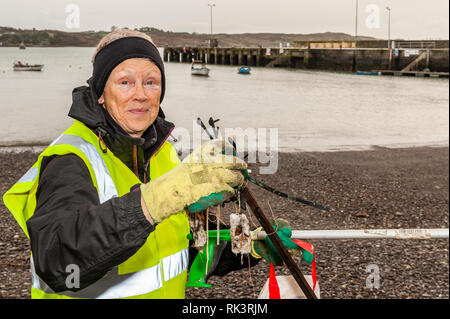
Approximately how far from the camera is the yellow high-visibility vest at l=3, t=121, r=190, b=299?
6.45 ft

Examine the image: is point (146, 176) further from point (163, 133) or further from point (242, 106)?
point (242, 106)

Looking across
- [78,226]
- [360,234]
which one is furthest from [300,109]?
[78,226]

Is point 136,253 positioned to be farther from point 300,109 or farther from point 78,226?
point 300,109

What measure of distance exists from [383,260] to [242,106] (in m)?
35.8

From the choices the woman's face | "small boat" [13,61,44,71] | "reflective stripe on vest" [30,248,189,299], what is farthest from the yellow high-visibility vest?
"small boat" [13,61,44,71]

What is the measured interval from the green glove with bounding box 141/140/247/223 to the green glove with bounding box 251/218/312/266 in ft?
3.36

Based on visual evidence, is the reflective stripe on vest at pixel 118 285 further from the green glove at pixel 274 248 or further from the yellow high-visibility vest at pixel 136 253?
the green glove at pixel 274 248

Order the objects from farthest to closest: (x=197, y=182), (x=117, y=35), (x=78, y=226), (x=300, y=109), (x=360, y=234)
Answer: (x=300, y=109) → (x=360, y=234) → (x=117, y=35) → (x=197, y=182) → (x=78, y=226)

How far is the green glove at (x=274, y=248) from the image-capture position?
287cm

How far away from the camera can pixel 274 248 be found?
2984mm

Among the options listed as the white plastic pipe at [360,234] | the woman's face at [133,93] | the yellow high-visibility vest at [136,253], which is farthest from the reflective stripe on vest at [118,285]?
the white plastic pipe at [360,234]

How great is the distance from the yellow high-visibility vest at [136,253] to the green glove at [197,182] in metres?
0.36

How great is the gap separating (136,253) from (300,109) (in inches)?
1471

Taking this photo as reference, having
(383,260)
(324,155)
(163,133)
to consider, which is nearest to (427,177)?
(324,155)
